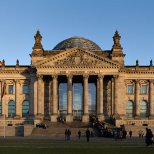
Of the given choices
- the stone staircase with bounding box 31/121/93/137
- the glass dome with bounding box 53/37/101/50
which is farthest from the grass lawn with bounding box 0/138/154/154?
the glass dome with bounding box 53/37/101/50

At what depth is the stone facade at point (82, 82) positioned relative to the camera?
10800 cm

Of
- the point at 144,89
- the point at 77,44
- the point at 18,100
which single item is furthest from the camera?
the point at 77,44

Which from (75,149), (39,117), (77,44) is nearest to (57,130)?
(39,117)

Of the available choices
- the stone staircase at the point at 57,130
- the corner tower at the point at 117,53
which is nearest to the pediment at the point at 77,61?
the corner tower at the point at 117,53

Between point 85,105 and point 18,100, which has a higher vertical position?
point 18,100

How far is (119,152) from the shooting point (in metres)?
40.5

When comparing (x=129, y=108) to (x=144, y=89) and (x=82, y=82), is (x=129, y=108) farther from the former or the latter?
(x=82, y=82)

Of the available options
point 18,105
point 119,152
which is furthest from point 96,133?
point 119,152

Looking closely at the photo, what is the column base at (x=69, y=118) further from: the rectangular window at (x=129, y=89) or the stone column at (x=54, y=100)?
the rectangular window at (x=129, y=89)

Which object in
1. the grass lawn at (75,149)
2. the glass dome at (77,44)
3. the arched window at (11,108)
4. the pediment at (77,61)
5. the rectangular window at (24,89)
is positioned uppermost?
the glass dome at (77,44)

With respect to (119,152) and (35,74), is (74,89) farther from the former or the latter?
(119,152)

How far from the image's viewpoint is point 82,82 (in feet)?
374

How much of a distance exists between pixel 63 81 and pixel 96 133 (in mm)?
27744

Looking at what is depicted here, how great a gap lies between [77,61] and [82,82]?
727 cm
